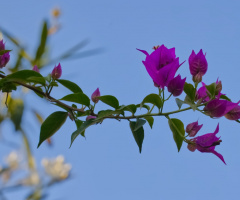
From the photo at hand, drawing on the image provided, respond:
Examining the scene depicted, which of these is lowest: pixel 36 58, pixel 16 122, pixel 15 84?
pixel 15 84

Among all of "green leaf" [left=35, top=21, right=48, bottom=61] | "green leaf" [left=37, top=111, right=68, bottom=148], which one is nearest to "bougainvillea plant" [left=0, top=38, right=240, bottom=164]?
Result: "green leaf" [left=37, top=111, right=68, bottom=148]

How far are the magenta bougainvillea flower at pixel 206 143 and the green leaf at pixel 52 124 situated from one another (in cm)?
18

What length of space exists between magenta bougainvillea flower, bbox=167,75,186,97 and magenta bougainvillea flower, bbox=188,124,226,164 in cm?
7

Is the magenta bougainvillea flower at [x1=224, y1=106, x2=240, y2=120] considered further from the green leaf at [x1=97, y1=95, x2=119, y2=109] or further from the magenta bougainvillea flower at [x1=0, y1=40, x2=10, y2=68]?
the magenta bougainvillea flower at [x1=0, y1=40, x2=10, y2=68]

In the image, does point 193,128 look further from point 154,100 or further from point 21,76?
point 21,76

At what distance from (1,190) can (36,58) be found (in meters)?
1.01

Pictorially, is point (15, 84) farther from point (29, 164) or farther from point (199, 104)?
point (29, 164)

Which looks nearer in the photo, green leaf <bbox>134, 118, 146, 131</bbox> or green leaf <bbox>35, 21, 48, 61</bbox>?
green leaf <bbox>134, 118, 146, 131</bbox>

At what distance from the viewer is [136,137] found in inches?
21.3

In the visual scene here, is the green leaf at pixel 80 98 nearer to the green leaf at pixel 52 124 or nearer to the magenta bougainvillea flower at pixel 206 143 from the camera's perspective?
the green leaf at pixel 52 124

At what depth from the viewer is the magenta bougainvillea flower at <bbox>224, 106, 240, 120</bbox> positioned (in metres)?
0.54

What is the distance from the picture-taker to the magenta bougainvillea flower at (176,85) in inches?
21.0

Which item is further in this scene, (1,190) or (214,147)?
(1,190)

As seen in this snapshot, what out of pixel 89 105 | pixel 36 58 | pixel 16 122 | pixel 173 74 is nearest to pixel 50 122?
pixel 89 105
